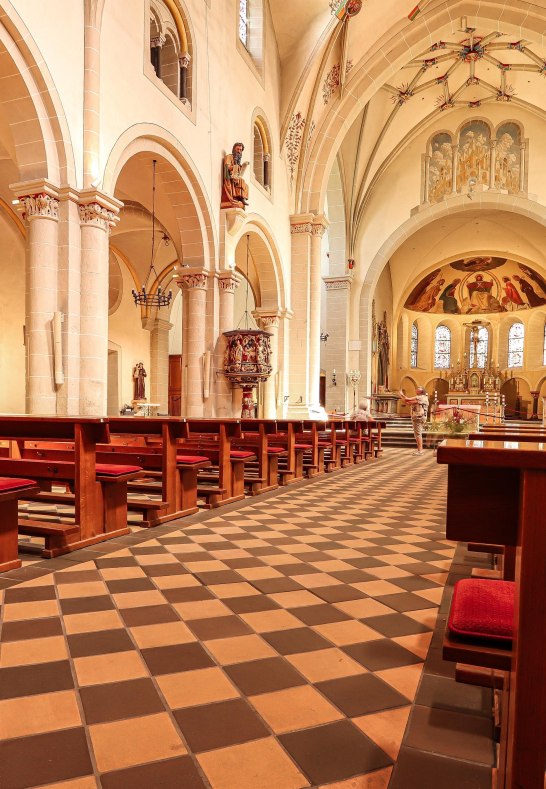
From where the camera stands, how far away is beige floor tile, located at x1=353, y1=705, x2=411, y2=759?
182 centimetres

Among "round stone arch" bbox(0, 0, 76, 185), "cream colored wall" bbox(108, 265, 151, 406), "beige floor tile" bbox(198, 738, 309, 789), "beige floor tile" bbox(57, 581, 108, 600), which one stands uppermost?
"round stone arch" bbox(0, 0, 76, 185)

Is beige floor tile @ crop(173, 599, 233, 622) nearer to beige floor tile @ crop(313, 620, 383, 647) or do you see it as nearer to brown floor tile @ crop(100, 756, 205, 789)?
beige floor tile @ crop(313, 620, 383, 647)

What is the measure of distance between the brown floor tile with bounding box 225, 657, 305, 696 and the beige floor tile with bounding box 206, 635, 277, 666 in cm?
5

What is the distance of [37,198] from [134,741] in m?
7.22

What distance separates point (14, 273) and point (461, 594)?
49.1 ft

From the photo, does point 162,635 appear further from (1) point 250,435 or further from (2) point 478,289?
(2) point 478,289

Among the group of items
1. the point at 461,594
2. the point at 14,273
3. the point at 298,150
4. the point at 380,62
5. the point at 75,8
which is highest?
the point at 380,62

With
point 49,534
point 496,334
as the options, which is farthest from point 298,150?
point 496,334

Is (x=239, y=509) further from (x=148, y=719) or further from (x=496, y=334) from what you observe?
(x=496, y=334)

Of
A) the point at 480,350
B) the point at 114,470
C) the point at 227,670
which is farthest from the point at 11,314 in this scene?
the point at 480,350

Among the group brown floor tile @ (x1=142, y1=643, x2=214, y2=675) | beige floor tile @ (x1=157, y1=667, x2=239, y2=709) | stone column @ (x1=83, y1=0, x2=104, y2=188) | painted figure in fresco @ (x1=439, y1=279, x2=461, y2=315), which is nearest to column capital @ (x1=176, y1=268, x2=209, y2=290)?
stone column @ (x1=83, y1=0, x2=104, y2=188)

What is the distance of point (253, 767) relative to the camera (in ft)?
5.57

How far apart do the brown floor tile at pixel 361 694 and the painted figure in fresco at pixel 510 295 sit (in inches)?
1325

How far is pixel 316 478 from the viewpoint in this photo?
352 inches
